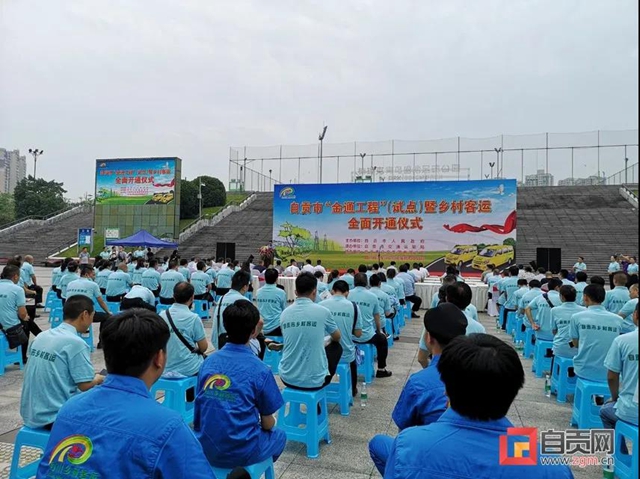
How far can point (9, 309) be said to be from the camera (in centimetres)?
569

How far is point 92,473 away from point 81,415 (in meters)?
0.19

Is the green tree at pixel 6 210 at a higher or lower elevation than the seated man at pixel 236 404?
higher

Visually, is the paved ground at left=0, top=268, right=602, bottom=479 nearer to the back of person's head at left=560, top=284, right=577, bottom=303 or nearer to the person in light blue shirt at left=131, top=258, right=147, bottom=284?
the back of person's head at left=560, top=284, right=577, bottom=303

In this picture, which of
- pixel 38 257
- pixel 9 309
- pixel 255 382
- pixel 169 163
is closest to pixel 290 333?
pixel 255 382

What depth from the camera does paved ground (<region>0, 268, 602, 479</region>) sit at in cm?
358

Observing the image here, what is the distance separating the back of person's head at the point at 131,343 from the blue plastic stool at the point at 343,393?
3455 mm

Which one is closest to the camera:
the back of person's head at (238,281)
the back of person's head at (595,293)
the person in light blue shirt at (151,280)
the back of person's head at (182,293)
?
the back of person's head at (182,293)

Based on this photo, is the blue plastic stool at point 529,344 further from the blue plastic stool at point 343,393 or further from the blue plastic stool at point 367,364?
the blue plastic stool at point 343,393

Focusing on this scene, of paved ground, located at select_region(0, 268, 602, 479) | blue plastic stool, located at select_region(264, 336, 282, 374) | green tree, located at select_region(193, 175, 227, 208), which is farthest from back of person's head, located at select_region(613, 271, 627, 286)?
green tree, located at select_region(193, 175, 227, 208)

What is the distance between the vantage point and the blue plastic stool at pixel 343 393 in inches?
191

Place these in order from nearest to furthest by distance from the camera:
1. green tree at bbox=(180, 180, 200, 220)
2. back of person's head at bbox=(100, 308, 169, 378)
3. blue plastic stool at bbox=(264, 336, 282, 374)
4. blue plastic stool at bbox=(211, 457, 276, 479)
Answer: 1. back of person's head at bbox=(100, 308, 169, 378)
2. blue plastic stool at bbox=(211, 457, 276, 479)
3. blue plastic stool at bbox=(264, 336, 282, 374)
4. green tree at bbox=(180, 180, 200, 220)

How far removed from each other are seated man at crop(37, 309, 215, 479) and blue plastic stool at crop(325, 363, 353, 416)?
346cm

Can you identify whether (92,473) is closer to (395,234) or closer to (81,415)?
(81,415)

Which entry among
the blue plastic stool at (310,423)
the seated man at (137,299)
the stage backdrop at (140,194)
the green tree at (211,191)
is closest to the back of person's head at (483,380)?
the blue plastic stool at (310,423)
